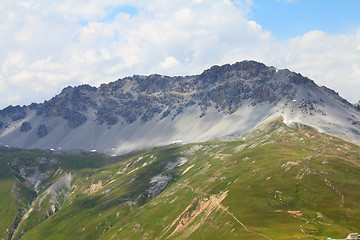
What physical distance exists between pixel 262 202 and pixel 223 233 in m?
29.4

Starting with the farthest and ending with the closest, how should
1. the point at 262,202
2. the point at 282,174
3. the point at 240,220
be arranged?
the point at 282,174
the point at 262,202
the point at 240,220

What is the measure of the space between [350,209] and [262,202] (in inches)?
1483

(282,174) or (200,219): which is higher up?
(282,174)

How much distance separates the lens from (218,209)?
166 m

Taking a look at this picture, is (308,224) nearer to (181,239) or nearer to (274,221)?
(274,221)

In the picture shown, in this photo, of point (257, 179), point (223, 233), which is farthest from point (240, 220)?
point (257, 179)

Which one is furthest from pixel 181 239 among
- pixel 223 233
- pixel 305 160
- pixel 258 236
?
pixel 305 160

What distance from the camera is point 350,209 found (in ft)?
429

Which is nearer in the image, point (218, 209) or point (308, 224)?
point (308, 224)

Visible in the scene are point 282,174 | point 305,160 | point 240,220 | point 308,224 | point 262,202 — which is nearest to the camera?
point 308,224

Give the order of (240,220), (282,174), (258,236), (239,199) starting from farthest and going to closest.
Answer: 1. (282,174)
2. (239,199)
3. (240,220)
4. (258,236)

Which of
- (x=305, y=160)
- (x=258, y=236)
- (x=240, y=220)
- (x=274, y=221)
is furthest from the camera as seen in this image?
(x=305, y=160)

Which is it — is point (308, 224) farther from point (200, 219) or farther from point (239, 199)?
point (200, 219)

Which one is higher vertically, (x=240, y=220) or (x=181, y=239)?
(x=240, y=220)
